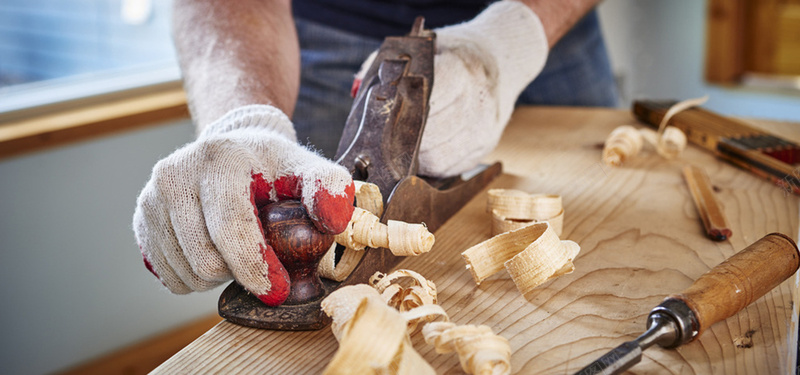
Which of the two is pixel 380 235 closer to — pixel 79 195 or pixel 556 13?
pixel 556 13

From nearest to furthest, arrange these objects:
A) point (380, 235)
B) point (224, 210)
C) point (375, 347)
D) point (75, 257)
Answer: point (375, 347), point (224, 210), point (380, 235), point (75, 257)

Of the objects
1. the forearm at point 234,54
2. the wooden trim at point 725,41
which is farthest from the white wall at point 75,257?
the wooden trim at point 725,41

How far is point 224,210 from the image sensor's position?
74cm

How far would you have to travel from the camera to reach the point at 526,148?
152 centimetres

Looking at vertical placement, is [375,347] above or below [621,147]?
above

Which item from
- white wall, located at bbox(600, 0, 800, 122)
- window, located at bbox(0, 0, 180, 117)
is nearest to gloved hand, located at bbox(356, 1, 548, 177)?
window, located at bbox(0, 0, 180, 117)

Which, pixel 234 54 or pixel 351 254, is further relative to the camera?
pixel 234 54

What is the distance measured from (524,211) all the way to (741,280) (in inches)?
14.0

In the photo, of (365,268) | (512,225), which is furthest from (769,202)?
(365,268)

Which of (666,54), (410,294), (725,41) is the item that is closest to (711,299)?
(410,294)

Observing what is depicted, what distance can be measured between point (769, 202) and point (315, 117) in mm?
1045

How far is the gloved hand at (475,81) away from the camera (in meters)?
1.17

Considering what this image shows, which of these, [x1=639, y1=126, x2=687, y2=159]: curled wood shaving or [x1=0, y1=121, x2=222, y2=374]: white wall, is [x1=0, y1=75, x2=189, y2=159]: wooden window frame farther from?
[x1=639, y1=126, x2=687, y2=159]: curled wood shaving

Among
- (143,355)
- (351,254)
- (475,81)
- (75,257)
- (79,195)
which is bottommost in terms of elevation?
(143,355)
